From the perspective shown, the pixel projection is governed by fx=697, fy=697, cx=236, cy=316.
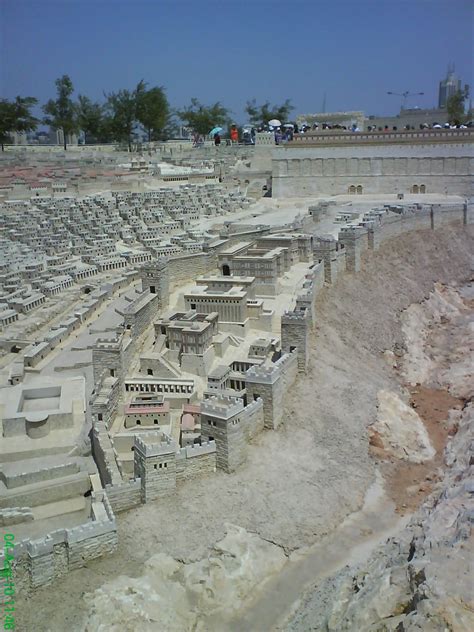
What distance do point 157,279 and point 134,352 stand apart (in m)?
4.15

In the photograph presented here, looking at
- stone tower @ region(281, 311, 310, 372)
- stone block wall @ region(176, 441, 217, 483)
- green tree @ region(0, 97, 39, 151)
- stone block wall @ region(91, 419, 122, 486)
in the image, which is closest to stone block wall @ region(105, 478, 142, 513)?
stone block wall @ region(91, 419, 122, 486)

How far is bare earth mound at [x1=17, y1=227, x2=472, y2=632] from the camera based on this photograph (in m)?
11.7

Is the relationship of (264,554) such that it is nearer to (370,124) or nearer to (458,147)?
(458,147)

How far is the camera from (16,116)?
48625 millimetres

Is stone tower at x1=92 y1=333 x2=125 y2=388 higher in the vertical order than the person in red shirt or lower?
lower

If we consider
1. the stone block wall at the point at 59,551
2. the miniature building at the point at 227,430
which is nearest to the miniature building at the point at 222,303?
the miniature building at the point at 227,430

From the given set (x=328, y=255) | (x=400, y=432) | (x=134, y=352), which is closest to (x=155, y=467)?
(x=134, y=352)

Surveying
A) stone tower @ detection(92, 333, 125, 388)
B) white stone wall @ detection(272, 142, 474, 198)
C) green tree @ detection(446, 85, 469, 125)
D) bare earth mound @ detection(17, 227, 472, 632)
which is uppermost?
green tree @ detection(446, 85, 469, 125)

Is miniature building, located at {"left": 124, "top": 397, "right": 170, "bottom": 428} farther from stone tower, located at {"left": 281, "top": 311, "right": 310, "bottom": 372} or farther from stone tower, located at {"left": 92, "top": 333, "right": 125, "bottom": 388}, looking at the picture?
stone tower, located at {"left": 281, "top": 311, "right": 310, "bottom": 372}

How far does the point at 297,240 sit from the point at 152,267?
7.31 meters

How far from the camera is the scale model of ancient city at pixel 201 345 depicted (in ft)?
42.1

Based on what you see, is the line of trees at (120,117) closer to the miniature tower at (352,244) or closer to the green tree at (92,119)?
the green tree at (92,119)

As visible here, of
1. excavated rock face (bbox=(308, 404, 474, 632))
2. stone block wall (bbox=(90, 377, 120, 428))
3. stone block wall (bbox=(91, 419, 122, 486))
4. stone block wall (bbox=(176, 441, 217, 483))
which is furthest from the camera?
stone block wall (bbox=(90, 377, 120, 428))

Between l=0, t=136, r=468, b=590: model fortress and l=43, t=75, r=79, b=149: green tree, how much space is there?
22.1 metres
